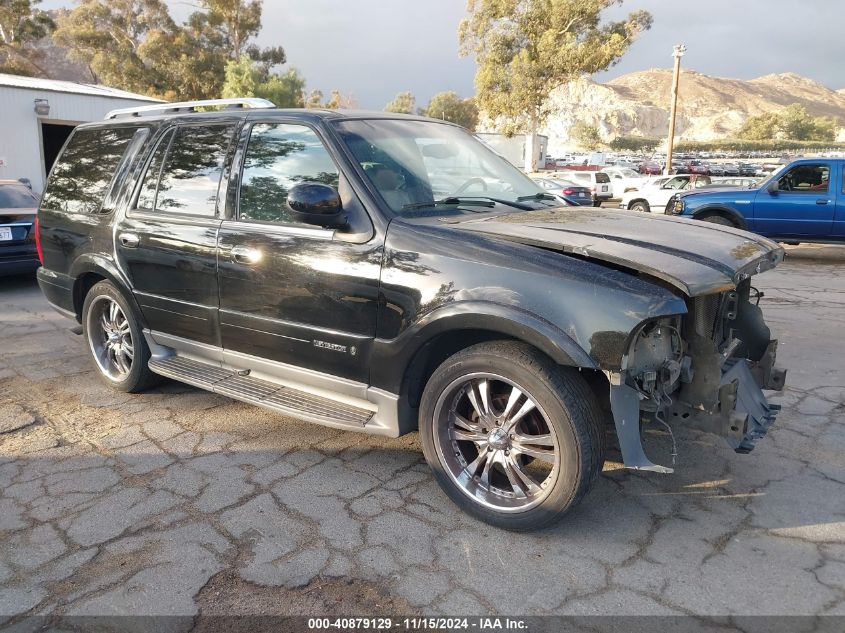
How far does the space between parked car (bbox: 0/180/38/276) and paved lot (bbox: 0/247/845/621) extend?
4.85m

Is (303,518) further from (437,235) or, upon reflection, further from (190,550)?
Result: (437,235)

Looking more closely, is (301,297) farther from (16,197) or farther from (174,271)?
(16,197)

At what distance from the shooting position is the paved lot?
2.58 meters

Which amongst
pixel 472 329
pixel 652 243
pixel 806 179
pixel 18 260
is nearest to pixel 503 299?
pixel 472 329

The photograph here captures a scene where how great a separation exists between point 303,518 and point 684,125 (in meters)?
174

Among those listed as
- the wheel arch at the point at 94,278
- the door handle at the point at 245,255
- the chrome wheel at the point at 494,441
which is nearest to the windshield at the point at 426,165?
the door handle at the point at 245,255

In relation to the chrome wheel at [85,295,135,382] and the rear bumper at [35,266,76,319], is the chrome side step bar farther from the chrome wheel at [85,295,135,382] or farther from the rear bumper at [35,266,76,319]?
the rear bumper at [35,266,76,319]

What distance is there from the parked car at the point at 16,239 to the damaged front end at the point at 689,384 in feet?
27.6

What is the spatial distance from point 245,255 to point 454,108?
90007 mm

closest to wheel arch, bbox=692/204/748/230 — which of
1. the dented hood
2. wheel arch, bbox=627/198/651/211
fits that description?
wheel arch, bbox=627/198/651/211

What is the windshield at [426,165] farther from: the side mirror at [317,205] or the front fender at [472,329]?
the front fender at [472,329]

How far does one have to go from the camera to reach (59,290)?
16.8 ft

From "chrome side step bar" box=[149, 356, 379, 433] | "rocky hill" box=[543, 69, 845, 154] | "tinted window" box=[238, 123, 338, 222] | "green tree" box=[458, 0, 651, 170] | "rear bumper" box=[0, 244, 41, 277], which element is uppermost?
"rocky hill" box=[543, 69, 845, 154]

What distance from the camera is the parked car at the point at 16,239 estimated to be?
335 inches
